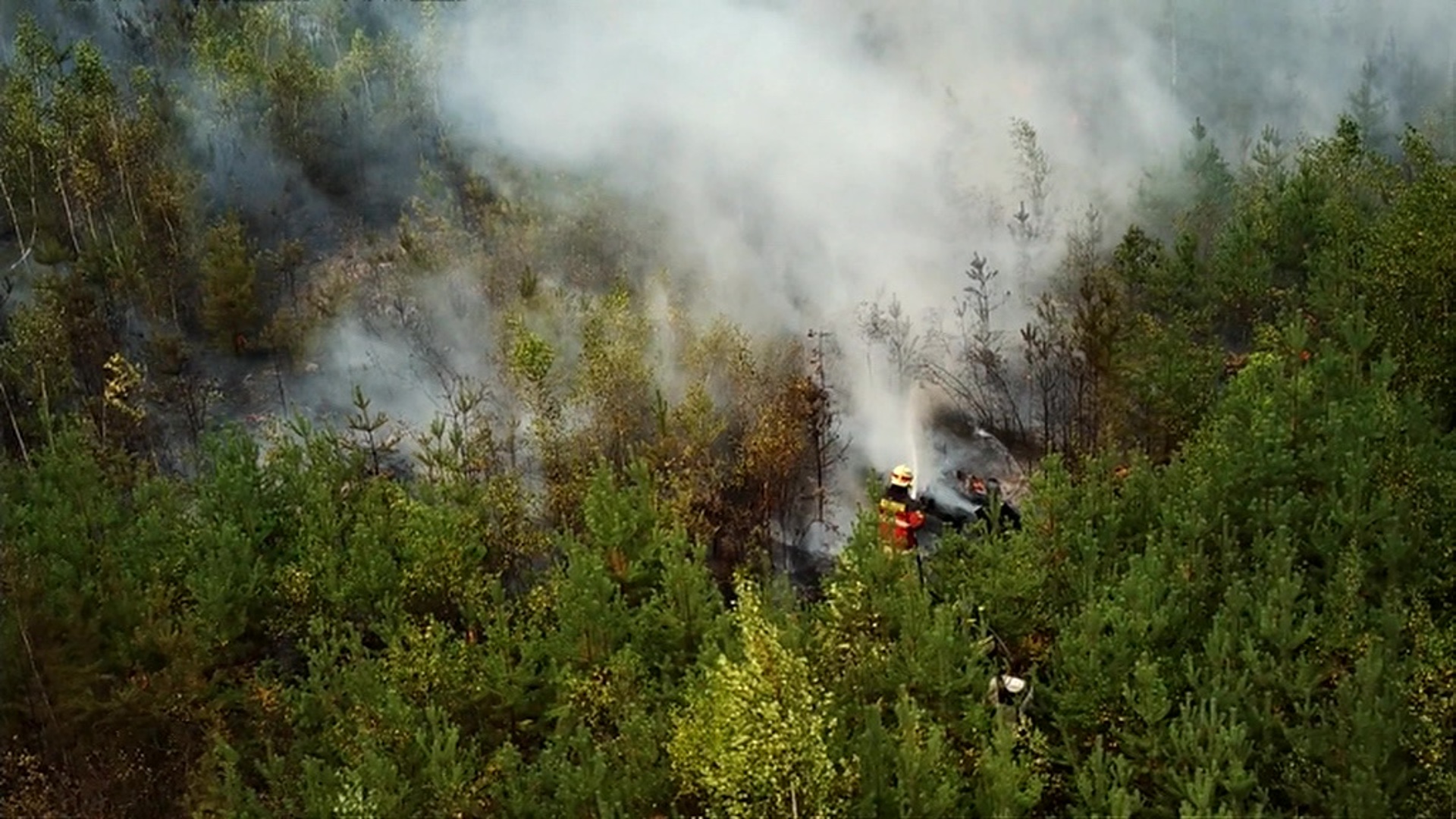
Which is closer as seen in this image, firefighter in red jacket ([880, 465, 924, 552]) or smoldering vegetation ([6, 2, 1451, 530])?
firefighter in red jacket ([880, 465, 924, 552])

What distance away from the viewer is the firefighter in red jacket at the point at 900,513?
28234 millimetres

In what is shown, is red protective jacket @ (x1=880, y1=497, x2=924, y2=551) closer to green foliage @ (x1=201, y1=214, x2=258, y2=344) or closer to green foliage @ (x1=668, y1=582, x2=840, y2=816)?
green foliage @ (x1=668, y1=582, x2=840, y2=816)

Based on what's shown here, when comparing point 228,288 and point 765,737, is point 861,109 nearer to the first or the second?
point 228,288

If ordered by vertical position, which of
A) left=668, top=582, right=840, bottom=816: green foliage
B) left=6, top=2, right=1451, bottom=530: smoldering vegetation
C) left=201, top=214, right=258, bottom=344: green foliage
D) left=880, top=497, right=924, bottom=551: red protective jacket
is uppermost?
left=6, top=2, right=1451, bottom=530: smoldering vegetation

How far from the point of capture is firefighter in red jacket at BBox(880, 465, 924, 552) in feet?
92.6

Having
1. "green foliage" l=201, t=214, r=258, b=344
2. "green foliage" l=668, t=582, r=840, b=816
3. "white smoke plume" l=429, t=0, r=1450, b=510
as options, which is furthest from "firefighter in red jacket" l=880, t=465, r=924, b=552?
"green foliage" l=201, t=214, r=258, b=344

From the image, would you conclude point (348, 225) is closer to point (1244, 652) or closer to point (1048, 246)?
point (1048, 246)

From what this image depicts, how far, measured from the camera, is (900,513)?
109 ft

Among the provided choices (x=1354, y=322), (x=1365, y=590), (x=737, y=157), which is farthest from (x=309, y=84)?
(x=1365, y=590)

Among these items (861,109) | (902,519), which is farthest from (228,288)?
(902,519)

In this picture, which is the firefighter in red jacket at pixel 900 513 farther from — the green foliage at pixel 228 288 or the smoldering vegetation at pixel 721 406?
the green foliage at pixel 228 288

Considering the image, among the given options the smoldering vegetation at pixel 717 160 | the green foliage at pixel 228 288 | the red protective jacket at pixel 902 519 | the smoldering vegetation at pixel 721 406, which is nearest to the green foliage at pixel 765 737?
the smoldering vegetation at pixel 721 406

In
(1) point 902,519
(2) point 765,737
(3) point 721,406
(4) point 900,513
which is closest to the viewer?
(2) point 765,737

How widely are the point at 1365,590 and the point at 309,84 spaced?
46.9m
